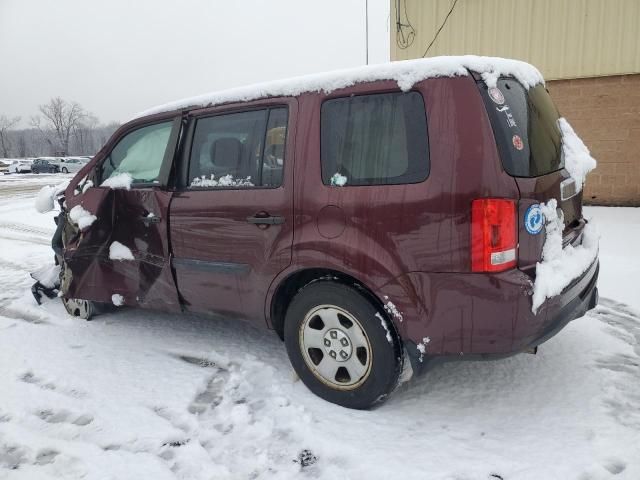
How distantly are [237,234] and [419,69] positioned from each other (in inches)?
56.1

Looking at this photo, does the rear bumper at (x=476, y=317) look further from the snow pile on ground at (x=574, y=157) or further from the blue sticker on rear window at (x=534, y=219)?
the snow pile on ground at (x=574, y=157)

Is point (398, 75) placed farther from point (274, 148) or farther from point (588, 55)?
point (588, 55)

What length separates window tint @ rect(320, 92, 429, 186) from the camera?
2.49 meters

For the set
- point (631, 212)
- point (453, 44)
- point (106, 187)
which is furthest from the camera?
point (453, 44)

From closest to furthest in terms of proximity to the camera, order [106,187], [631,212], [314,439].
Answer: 1. [314,439]
2. [106,187]
3. [631,212]

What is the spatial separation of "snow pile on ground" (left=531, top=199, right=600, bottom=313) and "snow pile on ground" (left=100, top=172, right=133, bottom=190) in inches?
111

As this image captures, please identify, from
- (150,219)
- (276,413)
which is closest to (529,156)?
(276,413)

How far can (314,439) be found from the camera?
256 centimetres

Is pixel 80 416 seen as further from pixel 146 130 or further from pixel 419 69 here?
pixel 419 69

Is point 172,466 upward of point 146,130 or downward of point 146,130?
downward

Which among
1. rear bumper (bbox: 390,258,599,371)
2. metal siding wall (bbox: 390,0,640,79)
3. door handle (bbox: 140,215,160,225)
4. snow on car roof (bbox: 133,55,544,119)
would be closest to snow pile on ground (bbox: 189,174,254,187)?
door handle (bbox: 140,215,160,225)

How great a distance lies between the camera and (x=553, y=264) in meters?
2.51

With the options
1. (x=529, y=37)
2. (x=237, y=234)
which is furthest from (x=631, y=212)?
A: (x=237, y=234)

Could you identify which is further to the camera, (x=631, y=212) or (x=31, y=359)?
(x=631, y=212)
